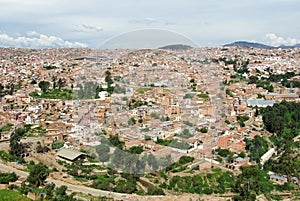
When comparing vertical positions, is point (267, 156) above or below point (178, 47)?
below

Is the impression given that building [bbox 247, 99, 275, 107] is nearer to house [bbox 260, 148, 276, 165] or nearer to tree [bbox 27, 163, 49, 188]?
house [bbox 260, 148, 276, 165]

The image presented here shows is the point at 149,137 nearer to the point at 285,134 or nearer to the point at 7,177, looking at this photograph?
the point at 7,177

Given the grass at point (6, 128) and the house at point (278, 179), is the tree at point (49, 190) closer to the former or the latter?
the house at point (278, 179)

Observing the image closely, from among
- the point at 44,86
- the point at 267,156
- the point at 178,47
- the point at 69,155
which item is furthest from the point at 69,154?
the point at 44,86

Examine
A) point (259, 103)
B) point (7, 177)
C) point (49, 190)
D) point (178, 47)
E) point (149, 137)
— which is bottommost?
point (7, 177)

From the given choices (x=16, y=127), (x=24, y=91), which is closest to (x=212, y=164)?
(x=16, y=127)

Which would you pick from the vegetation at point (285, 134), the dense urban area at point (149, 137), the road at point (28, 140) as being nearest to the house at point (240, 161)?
the dense urban area at point (149, 137)

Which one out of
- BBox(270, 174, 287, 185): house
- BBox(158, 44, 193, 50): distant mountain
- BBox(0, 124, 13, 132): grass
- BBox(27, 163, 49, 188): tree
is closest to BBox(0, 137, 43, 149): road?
BBox(0, 124, 13, 132): grass
